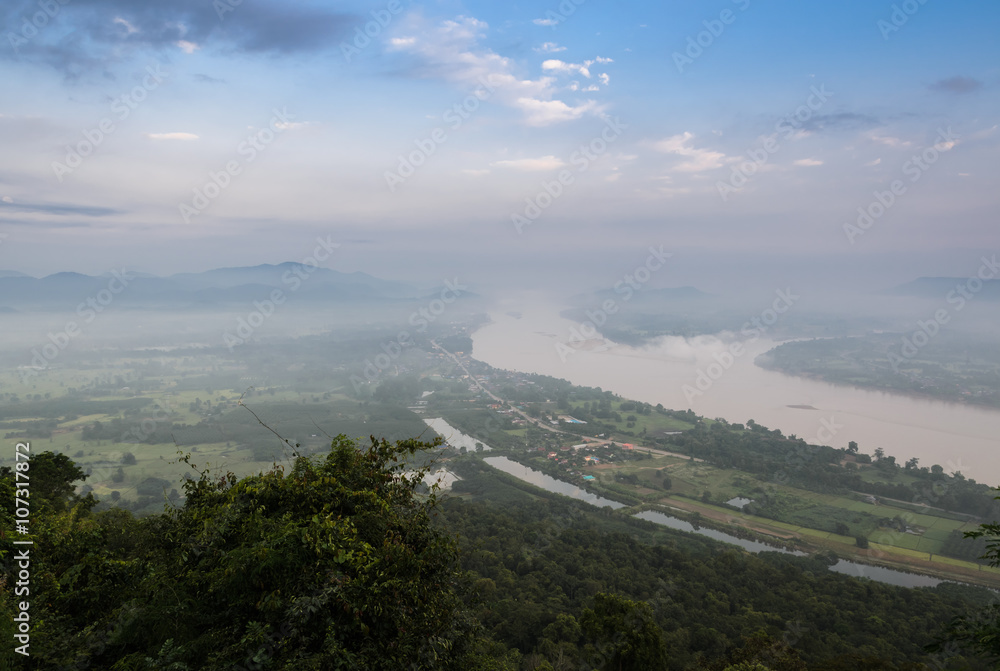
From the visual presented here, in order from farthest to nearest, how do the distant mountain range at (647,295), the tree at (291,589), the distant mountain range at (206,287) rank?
the distant mountain range at (647,295)
the distant mountain range at (206,287)
the tree at (291,589)

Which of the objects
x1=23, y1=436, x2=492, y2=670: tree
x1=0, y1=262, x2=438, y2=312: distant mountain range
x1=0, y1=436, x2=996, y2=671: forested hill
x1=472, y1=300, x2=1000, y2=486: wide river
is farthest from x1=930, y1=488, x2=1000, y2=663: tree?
x1=0, y1=262, x2=438, y2=312: distant mountain range

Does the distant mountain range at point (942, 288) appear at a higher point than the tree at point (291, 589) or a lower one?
higher

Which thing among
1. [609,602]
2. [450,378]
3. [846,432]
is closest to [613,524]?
[609,602]

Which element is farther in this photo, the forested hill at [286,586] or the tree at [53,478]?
the tree at [53,478]

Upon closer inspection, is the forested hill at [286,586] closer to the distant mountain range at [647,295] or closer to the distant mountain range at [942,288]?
the distant mountain range at [647,295]

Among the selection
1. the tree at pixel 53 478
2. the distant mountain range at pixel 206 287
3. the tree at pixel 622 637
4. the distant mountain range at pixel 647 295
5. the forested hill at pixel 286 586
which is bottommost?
the tree at pixel 622 637

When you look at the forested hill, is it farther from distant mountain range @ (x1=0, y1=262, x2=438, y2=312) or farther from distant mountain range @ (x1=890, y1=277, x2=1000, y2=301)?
distant mountain range @ (x1=890, y1=277, x2=1000, y2=301)

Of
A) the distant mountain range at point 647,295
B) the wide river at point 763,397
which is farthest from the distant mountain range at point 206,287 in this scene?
the wide river at point 763,397

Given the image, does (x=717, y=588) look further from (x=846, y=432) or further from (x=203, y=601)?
(x=846, y=432)
